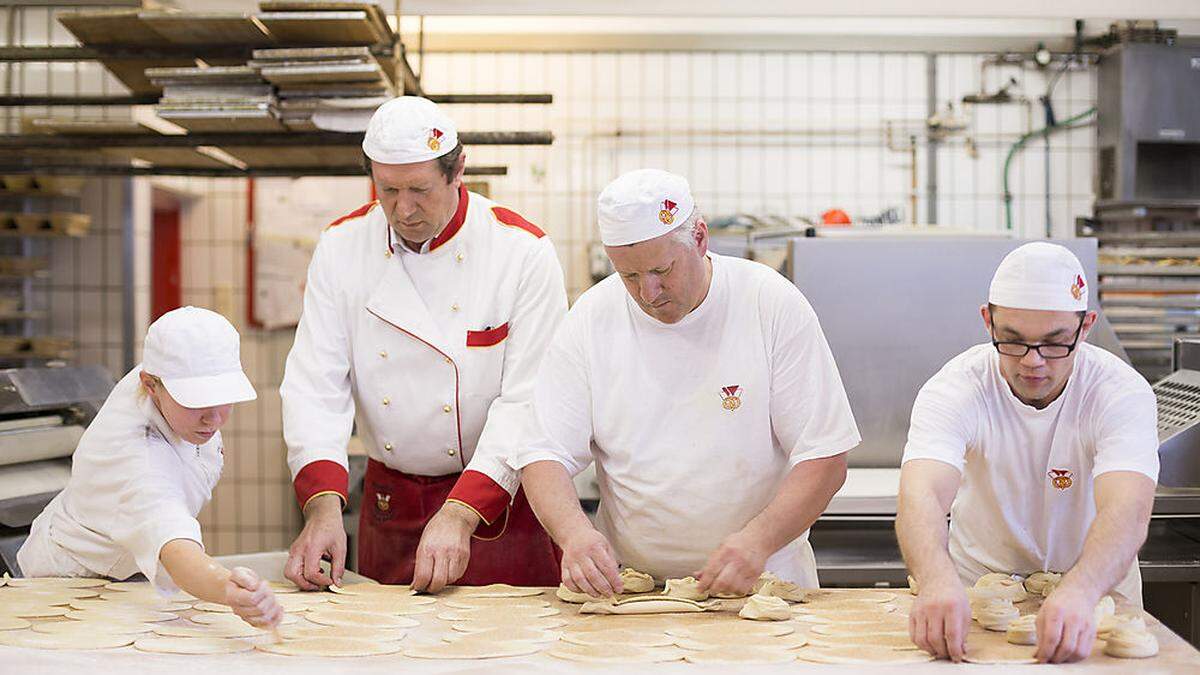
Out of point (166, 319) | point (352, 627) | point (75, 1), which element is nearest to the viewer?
point (352, 627)

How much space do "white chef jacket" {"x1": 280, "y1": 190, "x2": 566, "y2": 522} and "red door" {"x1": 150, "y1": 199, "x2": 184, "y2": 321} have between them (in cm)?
309

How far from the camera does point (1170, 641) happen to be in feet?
5.23

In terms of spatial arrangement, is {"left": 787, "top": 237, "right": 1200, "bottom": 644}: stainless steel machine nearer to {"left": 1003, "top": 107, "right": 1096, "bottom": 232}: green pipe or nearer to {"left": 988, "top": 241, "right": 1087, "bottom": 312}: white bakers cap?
{"left": 988, "top": 241, "right": 1087, "bottom": 312}: white bakers cap

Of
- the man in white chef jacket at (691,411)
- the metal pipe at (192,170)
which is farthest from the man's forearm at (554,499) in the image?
the metal pipe at (192,170)

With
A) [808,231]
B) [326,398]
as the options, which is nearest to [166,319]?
[326,398]

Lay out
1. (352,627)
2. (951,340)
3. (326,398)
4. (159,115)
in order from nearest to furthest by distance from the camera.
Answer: (352,627) < (326,398) < (159,115) < (951,340)

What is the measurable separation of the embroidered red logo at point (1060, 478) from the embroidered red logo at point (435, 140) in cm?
122

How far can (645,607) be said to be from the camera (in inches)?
69.4

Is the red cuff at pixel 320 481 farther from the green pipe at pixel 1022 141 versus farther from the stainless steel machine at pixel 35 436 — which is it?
the green pipe at pixel 1022 141

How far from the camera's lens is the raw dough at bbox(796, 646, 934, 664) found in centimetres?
153

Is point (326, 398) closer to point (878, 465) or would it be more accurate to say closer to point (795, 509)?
point (795, 509)

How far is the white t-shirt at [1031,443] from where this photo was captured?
181cm

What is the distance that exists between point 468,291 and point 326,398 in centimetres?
35

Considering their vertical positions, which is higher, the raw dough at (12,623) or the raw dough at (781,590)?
the raw dough at (781,590)
